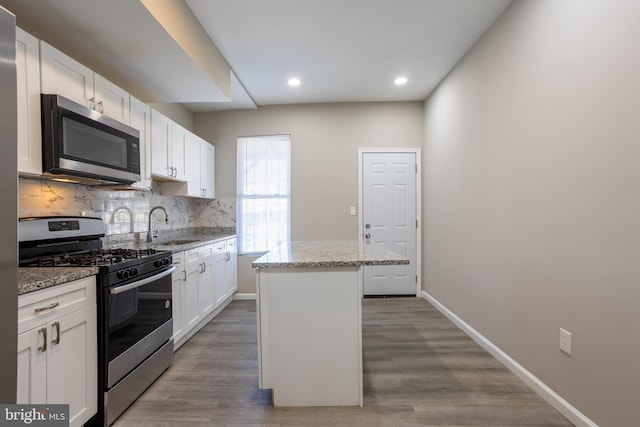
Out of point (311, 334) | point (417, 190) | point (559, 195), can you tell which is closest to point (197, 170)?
point (311, 334)

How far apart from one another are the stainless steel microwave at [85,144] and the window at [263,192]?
1.83 m

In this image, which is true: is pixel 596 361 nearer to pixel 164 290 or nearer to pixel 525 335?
pixel 525 335

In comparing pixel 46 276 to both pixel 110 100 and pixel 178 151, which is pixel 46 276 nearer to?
pixel 110 100

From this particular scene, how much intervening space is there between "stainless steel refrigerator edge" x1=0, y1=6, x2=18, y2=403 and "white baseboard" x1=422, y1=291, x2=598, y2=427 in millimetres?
2610

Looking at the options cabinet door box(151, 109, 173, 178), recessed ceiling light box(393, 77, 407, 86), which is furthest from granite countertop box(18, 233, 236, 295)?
recessed ceiling light box(393, 77, 407, 86)

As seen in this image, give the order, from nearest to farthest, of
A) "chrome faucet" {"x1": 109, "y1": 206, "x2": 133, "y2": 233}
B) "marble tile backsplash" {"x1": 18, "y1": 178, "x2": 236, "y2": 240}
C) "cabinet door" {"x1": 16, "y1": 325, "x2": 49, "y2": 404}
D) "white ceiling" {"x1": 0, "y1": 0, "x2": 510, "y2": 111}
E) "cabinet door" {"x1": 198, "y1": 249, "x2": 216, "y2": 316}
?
1. "cabinet door" {"x1": 16, "y1": 325, "x2": 49, "y2": 404}
2. "white ceiling" {"x1": 0, "y1": 0, "x2": 510, "y2": 111}
3. "marble tile backsplash" {"x1": 18, "y1": 178, "x2": 236, "y2": 240}
4. "chrome faucet" {"x1": 109, "y1": 206, "x2": 133, "y2": 233}
5. "cabinet door" {"x1": 198, "y1": 249, "x2": 216, "y2": 316}

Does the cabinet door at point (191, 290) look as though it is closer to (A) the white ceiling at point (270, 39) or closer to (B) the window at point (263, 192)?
(B) the window at point (263, 192)

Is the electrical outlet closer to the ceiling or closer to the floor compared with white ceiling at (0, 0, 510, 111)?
closer to the floor

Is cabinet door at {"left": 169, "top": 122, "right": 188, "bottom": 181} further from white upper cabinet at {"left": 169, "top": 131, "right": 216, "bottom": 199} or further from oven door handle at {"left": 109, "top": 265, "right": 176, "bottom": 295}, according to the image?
oven door handle at {"left": 109, "top": 265, "right": 176, "bottom": 295}

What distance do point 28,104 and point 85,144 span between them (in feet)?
1.08

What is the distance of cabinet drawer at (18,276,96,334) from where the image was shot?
46.7 inches

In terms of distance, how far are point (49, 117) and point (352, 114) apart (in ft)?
10.7

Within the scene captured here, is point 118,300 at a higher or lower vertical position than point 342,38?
lower

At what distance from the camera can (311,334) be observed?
175cm
